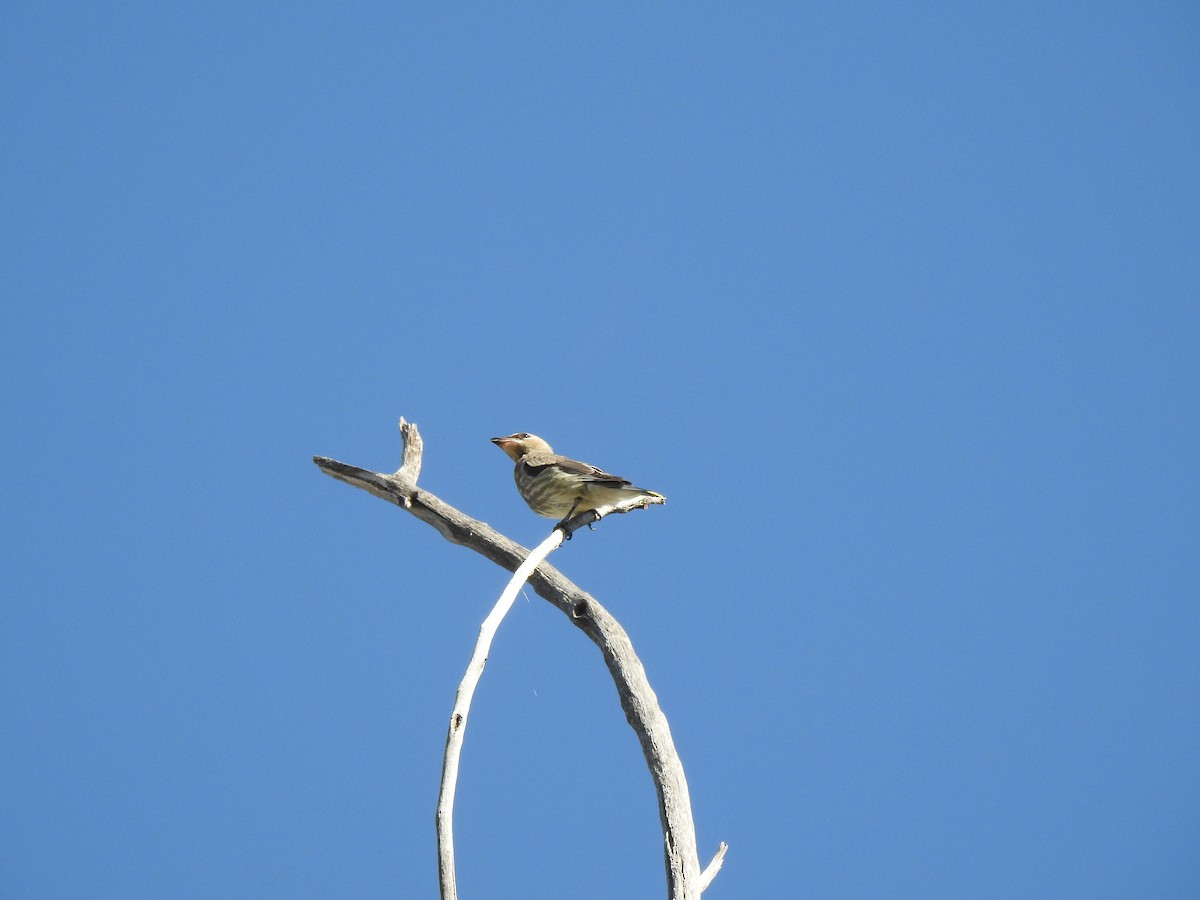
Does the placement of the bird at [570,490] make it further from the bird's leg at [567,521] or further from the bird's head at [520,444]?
the bird's head at [520,444]

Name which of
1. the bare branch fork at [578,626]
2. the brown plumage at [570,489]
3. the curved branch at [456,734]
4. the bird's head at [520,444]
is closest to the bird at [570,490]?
the brown plumage at [570,489]

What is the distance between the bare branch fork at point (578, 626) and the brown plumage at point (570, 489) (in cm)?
33

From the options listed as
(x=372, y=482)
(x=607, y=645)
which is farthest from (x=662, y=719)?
(x=372, y=482)

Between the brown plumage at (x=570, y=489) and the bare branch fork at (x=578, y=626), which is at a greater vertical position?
the brown plumage at (x=570, y=489)

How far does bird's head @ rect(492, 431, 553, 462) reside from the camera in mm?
7805

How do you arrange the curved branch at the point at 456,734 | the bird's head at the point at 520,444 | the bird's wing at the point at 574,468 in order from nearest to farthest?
the curved branch at the point at 456,734 < the bird's wing at the point at 574,468 < the bird's head at the point at 520,444

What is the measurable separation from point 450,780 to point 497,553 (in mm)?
1746

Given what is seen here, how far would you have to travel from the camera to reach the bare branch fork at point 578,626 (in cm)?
423

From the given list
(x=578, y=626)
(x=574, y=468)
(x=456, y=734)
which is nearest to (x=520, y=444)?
(x=574, y=468)

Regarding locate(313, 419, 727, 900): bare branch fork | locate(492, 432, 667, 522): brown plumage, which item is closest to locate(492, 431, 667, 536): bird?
locate(492, 432, 667, 522): brown plumage

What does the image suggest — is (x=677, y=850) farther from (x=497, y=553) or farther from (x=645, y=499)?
(x=645, y=499)

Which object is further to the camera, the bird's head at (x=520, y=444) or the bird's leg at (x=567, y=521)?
the bird's head at (x=520, y=444)

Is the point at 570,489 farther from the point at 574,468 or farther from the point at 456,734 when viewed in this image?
the point at 456,734

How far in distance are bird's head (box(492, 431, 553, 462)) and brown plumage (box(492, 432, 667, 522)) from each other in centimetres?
50
